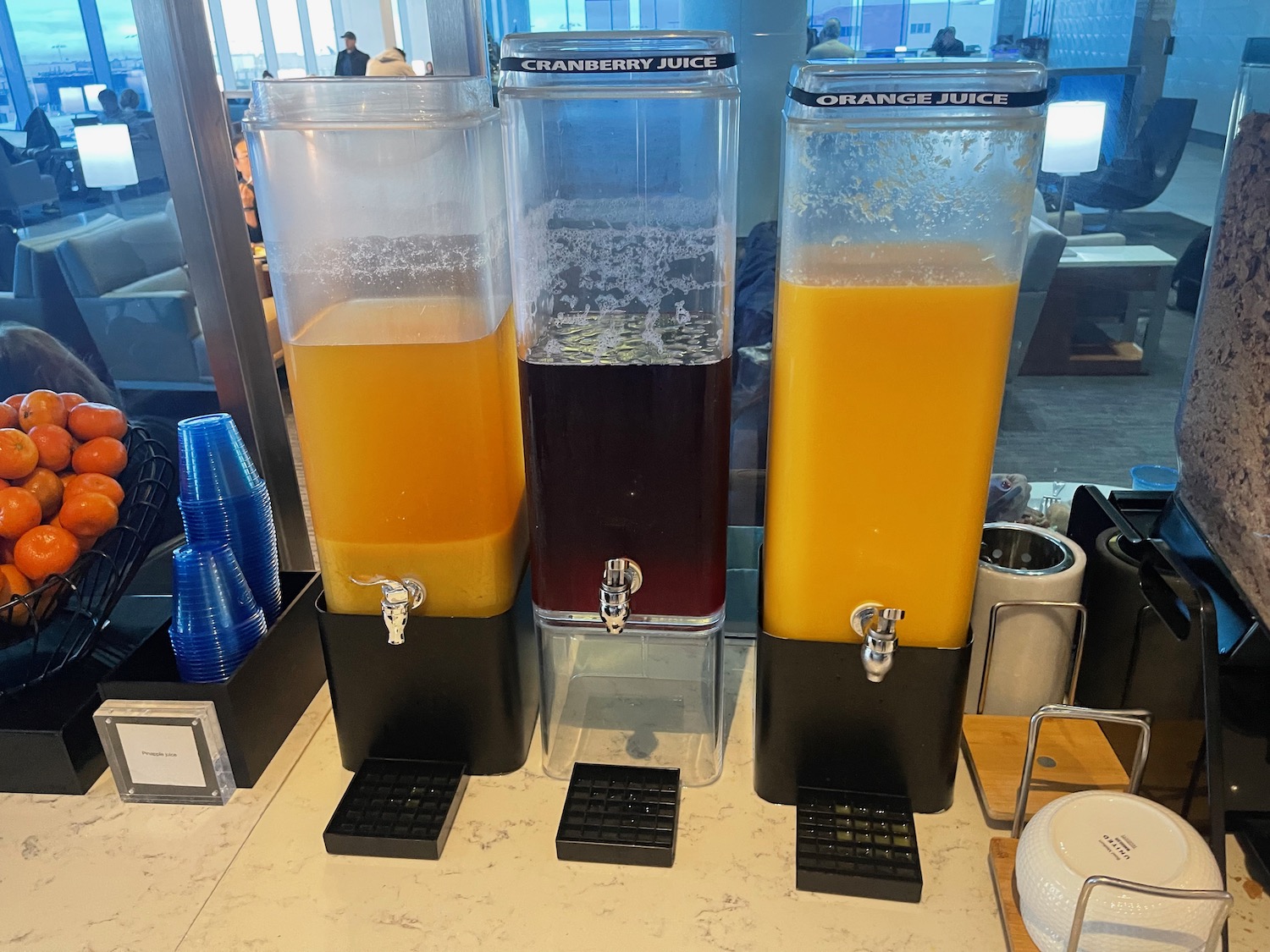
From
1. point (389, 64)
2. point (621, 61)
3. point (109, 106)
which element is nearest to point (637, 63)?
point (621, 61)

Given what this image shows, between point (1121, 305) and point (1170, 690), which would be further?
point (1121, 305)

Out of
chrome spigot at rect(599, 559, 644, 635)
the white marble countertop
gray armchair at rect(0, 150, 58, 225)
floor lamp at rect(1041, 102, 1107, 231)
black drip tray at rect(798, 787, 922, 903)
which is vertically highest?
floor lamp at rect(1041, 102, 1107, 231)

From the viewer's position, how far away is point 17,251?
42.8 inches

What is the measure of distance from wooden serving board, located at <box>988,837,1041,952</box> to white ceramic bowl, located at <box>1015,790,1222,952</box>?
17 millimetres

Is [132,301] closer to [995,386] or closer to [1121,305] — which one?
[995,386]

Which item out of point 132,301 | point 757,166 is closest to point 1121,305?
point 757,166

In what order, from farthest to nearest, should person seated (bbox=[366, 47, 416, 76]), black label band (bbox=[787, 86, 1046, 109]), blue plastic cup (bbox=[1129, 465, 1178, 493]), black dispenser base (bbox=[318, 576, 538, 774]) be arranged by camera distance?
1. blue plastic cup (bbox=[1129, 465, 1178, 493])
2. person seated (bbox=[366, 47, 416, 76])
3. black dispenser base (bbox=[318, 576, 538, 774])
4. black label band (bbox=[787, 86, 1046, 109])

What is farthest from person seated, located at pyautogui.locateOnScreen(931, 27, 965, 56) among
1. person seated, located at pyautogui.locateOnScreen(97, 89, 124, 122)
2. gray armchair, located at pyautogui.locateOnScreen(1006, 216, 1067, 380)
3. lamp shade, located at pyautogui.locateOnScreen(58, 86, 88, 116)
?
lamp shade, located at pyautogui.locateOnScreen(58, 86, 88, 116)

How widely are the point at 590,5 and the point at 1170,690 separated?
741 millimetres

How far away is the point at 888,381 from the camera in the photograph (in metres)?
0.58

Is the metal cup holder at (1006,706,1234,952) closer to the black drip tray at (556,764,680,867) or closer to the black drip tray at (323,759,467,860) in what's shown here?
the black drip tray at (556,764,680,867)

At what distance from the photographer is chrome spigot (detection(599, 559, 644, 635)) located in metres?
0.64

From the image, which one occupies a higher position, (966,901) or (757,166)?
(757,166)

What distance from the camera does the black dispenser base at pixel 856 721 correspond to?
0.67 meters
